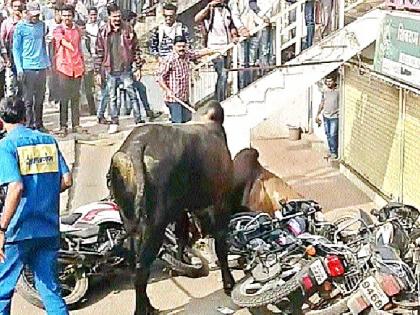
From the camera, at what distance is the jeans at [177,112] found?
11.4m

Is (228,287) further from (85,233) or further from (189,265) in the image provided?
(85,233)

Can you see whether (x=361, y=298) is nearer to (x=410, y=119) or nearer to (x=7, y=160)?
(x=7, y=160)

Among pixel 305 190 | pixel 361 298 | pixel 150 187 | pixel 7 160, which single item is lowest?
pixel 305 190

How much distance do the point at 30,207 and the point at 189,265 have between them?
2.29 m

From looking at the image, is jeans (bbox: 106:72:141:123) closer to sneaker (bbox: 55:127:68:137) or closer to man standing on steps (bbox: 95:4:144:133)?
man standing on steps (bbox: 95:4:144:133)

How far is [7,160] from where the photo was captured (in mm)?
6164

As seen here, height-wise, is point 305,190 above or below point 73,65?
below

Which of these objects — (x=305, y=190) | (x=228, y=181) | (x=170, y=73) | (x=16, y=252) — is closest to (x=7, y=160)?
(x=16, y=252)

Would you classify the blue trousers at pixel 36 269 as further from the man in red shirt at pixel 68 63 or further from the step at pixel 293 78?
the man in red shirt at pixel 68 63

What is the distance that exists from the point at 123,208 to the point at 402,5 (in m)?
4.33

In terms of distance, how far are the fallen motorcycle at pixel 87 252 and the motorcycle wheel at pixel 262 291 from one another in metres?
0.92

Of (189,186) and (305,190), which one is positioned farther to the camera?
(305,190)

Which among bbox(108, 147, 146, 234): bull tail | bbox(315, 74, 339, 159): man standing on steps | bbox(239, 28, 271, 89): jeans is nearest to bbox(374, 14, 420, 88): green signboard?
bbox(239, 28, 271, 89): jeans

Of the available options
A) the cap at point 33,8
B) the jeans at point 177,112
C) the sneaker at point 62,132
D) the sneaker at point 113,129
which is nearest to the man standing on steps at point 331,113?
the jeans at point 177,112
